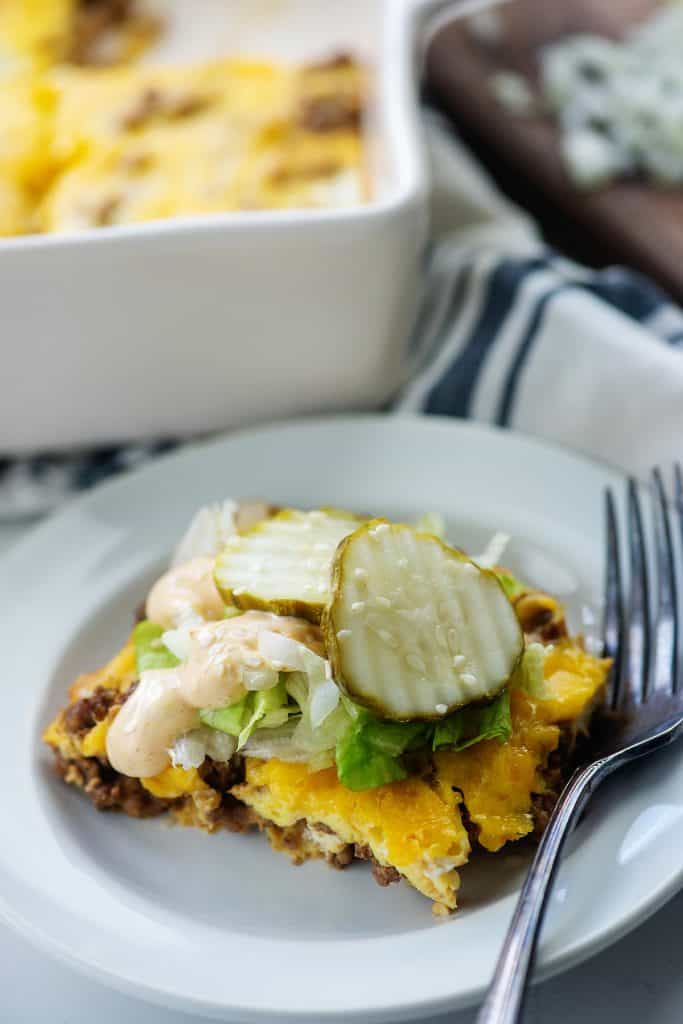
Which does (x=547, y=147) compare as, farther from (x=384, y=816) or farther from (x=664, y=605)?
(x=384, y=816)

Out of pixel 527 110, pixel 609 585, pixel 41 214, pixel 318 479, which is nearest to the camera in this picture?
pixel 609 585

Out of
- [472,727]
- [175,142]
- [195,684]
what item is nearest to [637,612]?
[472,727]

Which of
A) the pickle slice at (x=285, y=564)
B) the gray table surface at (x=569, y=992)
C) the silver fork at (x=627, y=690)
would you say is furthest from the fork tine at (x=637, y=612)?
the pickle slice at (x=285, y=564)

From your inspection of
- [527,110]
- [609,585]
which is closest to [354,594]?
[609,585]

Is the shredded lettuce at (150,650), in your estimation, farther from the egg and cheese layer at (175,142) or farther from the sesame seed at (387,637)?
the egg and cheese layer at (175,142)

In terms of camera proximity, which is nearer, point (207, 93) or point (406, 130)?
point (406, 130)

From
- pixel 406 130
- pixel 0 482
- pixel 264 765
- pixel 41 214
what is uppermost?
pixel 406 130

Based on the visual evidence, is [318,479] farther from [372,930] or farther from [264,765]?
[372,930]
